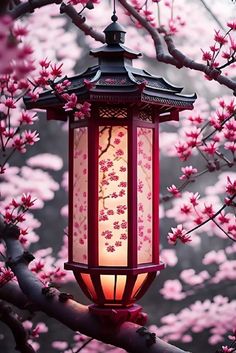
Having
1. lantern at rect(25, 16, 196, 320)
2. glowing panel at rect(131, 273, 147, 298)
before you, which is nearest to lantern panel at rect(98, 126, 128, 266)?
lantern at rect(25, 16, 196, 320)

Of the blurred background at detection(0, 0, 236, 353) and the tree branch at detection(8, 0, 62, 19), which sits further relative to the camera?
the blurred background at detection(0, 0, 236, 353)

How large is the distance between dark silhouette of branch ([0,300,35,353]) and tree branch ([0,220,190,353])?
323 millimetres

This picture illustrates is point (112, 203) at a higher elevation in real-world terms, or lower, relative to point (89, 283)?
higher

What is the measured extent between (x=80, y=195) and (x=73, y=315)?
0.50m

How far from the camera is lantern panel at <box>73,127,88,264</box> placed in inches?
84.3

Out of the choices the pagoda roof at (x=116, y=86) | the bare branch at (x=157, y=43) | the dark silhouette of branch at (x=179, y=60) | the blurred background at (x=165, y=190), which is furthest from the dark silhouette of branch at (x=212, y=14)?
the pagoda roof at (x=116, y=86)

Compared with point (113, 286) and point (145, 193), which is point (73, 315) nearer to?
point (113, 286)

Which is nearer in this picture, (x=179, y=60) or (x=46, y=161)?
(x=179, y=60)

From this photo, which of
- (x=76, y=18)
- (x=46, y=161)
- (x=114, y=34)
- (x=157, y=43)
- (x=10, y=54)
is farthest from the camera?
(x=46, y=161)

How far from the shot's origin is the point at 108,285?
212 centimetres

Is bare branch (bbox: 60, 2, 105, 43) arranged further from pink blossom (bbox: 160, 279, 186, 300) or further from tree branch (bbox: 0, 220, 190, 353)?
pink blossom (bbox: 160, 279, 186, 300)

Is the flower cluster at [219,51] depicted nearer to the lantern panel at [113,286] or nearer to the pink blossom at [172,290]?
the lantern panel at [113,286]

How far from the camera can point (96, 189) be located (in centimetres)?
209

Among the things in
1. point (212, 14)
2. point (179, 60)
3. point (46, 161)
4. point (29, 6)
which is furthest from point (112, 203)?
point (212, 14)
